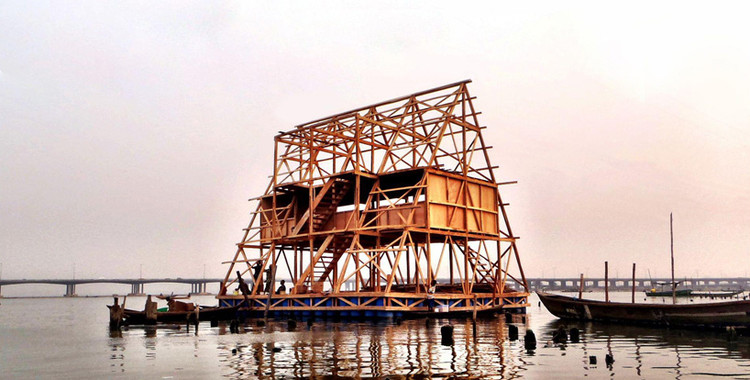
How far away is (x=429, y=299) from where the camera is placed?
4184 cm

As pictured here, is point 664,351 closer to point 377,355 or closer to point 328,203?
point 377,355

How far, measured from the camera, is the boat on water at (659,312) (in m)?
31.7

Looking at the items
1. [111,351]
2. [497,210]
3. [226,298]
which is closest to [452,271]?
[497,210]

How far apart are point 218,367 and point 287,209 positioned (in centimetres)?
3114

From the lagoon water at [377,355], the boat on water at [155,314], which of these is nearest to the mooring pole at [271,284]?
the boat on water at [155,314]

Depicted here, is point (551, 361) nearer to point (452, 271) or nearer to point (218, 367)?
point (218, 367)

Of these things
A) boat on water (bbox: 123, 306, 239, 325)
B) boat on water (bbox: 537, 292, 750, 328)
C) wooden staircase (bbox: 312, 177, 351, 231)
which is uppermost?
wooden staircase (bbox: 312, 177, 351, 231)

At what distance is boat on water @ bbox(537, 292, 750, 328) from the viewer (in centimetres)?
3167

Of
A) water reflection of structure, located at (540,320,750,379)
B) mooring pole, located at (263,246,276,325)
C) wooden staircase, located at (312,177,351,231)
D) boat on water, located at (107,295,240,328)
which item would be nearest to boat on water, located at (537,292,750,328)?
water reflection of structure, located at (540,320,750,379)

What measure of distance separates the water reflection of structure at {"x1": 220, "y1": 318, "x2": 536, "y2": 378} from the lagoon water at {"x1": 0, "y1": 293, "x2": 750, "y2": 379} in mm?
32

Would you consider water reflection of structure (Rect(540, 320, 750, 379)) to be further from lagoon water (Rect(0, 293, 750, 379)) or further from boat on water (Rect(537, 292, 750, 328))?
boat on water (Rect(537, 292, 750, 328))

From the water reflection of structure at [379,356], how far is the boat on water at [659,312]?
9.28m

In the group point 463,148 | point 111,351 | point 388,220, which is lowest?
point 111,351

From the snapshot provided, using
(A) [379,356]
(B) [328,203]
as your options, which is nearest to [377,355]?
(A) [379,356]
